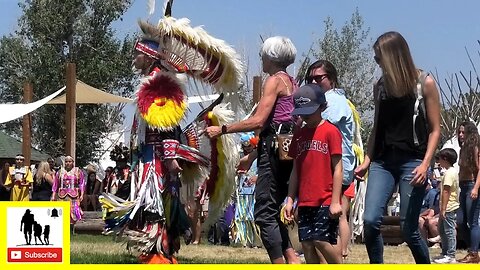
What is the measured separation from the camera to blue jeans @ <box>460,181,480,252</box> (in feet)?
30.4

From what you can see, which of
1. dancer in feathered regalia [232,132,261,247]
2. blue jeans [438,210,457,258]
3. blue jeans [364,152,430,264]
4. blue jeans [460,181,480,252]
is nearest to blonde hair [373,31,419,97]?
blue jeans [364,152,430,264]

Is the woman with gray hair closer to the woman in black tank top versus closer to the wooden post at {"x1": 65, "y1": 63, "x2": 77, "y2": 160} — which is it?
the woman in black tank top

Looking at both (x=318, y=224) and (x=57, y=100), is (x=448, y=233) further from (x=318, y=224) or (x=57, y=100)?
(x=57, y=100)

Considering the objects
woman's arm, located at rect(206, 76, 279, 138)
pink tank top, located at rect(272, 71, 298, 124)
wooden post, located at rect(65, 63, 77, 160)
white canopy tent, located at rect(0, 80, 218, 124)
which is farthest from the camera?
white canopy tent, located at rect(0, 80, 218, 124)

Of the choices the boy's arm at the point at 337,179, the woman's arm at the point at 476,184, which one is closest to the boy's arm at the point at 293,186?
the boy's arm at the point at 337,179

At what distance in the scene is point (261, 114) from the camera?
578 cm

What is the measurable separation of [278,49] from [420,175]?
1398 millimetres

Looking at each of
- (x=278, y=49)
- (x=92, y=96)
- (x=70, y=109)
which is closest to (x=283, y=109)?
(x=278, y=49)

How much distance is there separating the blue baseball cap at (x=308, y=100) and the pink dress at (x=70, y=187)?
9.27m

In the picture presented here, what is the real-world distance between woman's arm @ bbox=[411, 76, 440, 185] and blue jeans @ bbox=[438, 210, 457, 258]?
462 centimetres

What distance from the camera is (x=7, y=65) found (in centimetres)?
4241

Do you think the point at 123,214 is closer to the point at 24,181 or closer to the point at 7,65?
the point at 24,181

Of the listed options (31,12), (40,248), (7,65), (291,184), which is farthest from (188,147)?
(7,65)

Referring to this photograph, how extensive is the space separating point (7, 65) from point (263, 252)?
113ft
